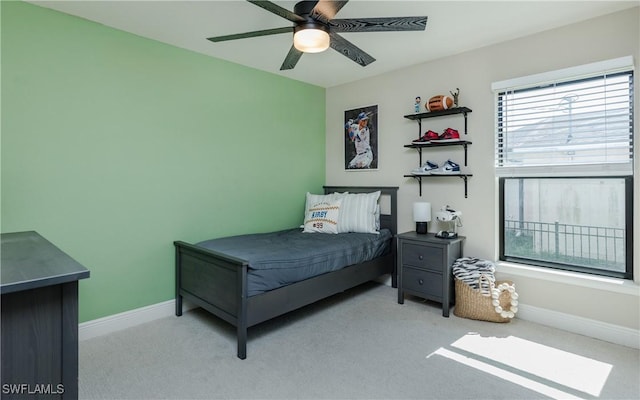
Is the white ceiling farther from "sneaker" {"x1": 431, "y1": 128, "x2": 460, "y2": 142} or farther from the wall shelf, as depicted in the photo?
"sneaker" {"x1": 431, "y1": 128, "x2": 460, "y2": 142}

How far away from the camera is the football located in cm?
318

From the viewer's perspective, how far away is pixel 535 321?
2816 millimetres

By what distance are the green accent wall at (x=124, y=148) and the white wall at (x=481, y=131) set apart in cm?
117

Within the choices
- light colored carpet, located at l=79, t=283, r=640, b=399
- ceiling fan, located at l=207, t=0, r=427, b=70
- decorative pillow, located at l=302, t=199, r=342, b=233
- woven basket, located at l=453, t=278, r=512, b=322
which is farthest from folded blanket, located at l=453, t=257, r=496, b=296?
ceiling fan, located at l=207, t=0, r=427, b=70

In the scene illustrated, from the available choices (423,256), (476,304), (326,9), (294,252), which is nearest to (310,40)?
(326,9)

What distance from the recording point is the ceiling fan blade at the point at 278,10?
1693mm

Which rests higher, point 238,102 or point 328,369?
point 238,102

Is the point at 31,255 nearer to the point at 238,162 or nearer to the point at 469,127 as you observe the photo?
the point at 238,162

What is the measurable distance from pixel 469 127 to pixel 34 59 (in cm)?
343

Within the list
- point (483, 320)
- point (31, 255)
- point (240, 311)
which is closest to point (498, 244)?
point (483, 320)

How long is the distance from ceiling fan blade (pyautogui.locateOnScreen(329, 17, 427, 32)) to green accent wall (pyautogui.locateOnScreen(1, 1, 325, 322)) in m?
1.66

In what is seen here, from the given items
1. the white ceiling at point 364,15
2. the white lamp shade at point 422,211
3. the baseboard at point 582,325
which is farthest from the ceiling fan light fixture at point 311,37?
the baseboard at point 582,325

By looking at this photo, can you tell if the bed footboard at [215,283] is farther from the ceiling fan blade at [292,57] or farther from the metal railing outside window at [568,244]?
the metal railing outside window at [568,244]

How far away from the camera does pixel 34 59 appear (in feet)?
7.57
